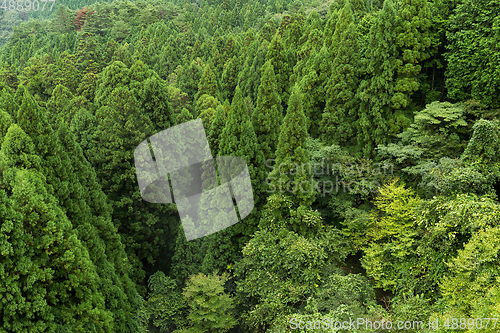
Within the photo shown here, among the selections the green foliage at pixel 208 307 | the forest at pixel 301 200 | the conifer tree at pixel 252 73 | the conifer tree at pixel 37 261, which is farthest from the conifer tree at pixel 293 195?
the conifer tree at pixel 252 73

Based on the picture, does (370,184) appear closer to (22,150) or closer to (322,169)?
(322,169)

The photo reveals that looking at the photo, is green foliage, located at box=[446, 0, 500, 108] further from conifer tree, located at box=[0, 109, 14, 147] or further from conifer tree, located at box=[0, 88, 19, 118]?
conifer tree, located at box=[0, 88, 19, 118]

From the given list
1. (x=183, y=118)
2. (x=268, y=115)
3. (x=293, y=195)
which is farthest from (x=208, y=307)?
(x=183, y=118)

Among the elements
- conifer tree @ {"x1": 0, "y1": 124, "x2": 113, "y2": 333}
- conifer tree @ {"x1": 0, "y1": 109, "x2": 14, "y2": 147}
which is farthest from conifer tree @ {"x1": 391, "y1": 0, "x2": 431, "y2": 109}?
conifer tree @ {"x1": 0, "y1": 109, "x2": 14, "y2": 147}

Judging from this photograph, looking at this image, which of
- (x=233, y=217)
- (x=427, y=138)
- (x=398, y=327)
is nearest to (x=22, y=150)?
(x=233, y=217)

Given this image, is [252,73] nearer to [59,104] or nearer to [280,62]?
[280,62]

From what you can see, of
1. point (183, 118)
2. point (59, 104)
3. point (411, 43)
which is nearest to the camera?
point (411, 43)
